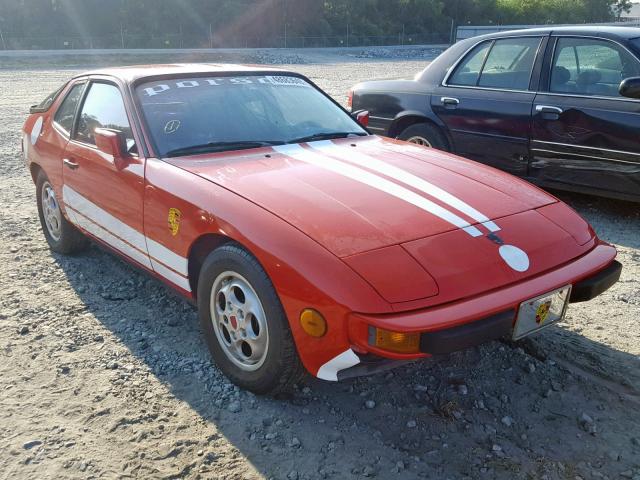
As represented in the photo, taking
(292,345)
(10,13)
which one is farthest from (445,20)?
(292,345)

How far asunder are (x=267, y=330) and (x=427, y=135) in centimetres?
398

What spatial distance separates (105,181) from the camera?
343 centimetres

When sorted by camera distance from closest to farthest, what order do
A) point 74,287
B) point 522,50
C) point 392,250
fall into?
point 392,250 → point 74,287 → point 522,50

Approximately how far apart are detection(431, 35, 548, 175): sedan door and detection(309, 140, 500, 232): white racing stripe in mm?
2447

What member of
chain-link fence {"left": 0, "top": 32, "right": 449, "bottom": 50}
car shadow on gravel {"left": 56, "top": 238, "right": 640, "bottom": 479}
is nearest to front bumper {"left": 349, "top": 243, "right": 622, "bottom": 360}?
car shadow on gravel {"left": 56, "top": 238, "right": 640, "bottom": 479}

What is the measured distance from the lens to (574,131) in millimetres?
4910

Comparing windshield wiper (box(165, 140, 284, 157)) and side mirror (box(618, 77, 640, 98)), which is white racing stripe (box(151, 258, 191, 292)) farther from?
side mirror (box(618, 77, 640, 98))

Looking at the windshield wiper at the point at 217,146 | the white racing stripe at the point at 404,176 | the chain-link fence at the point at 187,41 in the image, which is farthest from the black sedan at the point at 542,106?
the chain-link fence at the point at 187,41

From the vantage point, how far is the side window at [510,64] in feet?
17.4

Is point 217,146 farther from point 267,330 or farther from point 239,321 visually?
point 267,330

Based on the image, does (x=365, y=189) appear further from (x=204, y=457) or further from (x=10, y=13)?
(x=10, y=13)

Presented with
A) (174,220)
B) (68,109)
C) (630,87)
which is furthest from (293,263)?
(630,87)

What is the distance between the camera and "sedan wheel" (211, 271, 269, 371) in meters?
2.56

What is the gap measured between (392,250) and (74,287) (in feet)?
8.28
